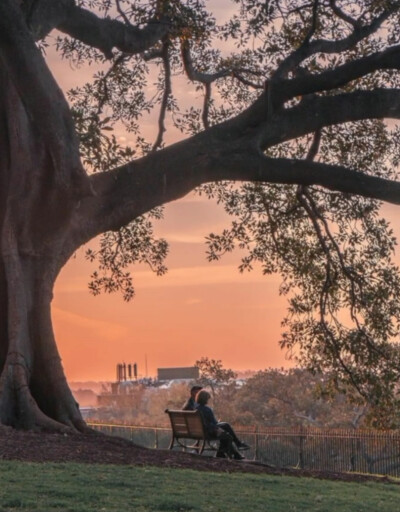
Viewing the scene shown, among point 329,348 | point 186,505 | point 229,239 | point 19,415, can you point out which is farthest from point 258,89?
point 186,505

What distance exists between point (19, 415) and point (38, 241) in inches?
98.9

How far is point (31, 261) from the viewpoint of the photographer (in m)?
14.6

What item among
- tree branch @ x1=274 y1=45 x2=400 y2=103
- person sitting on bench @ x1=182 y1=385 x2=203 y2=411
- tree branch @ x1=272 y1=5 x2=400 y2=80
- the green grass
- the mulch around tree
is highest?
tree branch @ x1=272 y1=5 x2=400 y2=80

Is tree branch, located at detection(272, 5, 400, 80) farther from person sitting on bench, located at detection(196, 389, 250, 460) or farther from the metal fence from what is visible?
the metal fence

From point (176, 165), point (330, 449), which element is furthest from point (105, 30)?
point (330, 449)

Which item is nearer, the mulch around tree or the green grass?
the green grass

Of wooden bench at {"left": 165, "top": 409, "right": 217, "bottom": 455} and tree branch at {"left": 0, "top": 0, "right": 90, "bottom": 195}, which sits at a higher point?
tree branch at {"left": 0, "top": 0, "right": 90, "bottom": 195}

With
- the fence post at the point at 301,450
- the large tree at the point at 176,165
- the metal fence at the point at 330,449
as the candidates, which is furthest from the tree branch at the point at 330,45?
the fence post at the point at 301,450

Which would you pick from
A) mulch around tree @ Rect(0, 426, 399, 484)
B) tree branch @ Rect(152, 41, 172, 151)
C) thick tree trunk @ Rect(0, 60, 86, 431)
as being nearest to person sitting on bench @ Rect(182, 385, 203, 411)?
thick tree trunk @ Rect(0, 60, 86, 431)

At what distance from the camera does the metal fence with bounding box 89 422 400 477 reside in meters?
27.0

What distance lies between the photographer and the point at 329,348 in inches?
735

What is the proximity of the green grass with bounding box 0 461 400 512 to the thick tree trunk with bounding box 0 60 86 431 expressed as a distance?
3.85 m

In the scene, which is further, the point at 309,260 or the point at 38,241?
the point at 309,260

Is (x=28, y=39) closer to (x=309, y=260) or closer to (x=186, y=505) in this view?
(x=186, y=505)
